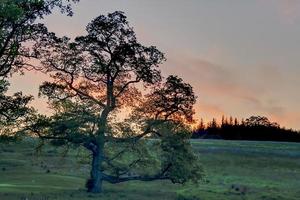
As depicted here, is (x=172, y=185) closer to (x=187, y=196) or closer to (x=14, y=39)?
(x=187, y=196)

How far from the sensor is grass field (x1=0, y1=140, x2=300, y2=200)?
54.1m

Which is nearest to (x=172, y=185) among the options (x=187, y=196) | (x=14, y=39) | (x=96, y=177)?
(x=187, y=196)

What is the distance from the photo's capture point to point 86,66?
191 feet

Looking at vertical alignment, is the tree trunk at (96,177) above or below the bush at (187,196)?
above

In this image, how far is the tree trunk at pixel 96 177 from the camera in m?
56.6

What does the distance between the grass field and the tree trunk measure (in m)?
1.30

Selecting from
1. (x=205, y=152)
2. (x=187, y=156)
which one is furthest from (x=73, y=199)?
(x=205, y=152)

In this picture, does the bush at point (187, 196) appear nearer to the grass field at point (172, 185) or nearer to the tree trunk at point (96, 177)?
the grass field at point (172, 185)

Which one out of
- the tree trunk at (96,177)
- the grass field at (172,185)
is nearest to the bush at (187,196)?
the grass field at (172,185)

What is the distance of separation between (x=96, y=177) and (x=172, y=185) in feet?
55.4

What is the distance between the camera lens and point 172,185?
72.1 metres

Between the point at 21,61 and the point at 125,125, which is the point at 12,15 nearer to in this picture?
the point at 21,61

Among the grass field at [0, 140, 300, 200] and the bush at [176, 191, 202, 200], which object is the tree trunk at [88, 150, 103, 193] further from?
the bush at [176, 191, 202, 200]

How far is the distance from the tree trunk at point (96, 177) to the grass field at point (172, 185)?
4.27 feet
